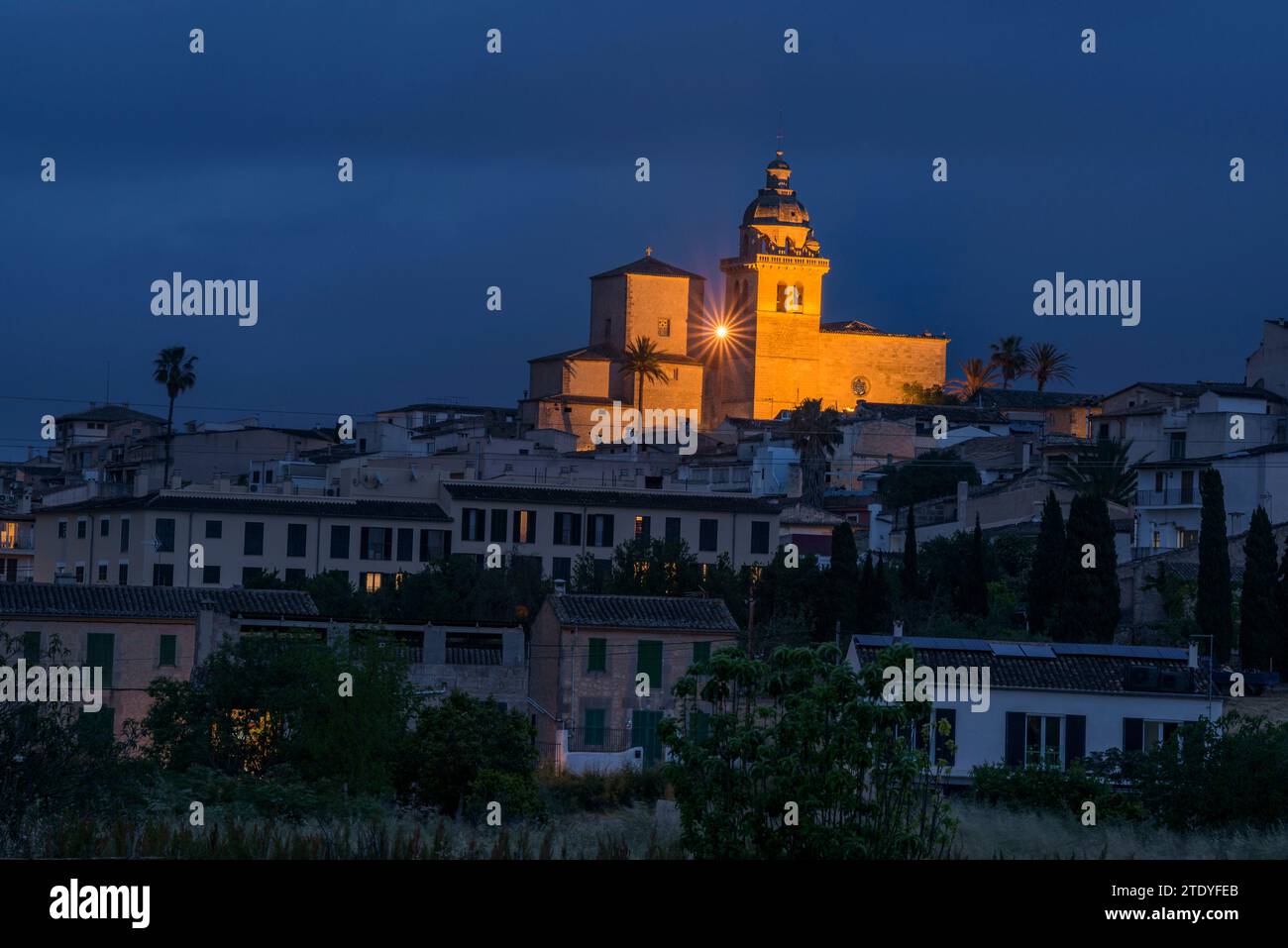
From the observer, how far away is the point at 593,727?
142 feet

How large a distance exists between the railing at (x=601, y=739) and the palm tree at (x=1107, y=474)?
2949cm

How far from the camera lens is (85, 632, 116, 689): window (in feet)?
139

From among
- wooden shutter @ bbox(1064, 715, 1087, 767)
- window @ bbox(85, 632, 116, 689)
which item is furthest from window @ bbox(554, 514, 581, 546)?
wooden shutter @ bbox(1064, 715, 1087, 767)

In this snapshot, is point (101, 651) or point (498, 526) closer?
point (101, 651)

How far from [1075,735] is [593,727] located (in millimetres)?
11152

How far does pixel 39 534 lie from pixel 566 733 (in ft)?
119

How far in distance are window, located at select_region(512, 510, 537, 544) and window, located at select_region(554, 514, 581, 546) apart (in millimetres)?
838

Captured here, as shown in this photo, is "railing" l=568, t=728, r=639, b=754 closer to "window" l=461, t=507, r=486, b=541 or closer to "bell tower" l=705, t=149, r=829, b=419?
"window" l=461, t=507, r=486, b=541

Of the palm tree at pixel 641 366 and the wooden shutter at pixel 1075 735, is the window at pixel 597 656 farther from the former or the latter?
the palm tree at pixel 641 366

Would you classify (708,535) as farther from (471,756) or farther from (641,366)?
(641,366)

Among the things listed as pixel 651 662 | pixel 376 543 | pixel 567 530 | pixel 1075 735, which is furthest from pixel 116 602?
pixel 567 530
